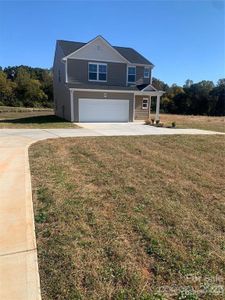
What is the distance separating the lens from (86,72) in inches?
899

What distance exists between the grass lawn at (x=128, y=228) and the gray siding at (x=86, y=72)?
16.4 metres

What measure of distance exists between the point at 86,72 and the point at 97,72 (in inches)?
41.8

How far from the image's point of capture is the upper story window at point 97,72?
909 inches

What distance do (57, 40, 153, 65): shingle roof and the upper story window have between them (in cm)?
224

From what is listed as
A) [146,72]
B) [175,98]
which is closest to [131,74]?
[146,72]

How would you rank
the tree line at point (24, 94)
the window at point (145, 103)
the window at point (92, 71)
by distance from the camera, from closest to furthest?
the window at point (92, 71)
the window at point (145, 103)
the tree line at point (24, 94)

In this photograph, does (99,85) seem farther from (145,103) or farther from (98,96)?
(145,103)

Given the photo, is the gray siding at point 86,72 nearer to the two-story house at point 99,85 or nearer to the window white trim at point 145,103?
the two-story house at point 99,85

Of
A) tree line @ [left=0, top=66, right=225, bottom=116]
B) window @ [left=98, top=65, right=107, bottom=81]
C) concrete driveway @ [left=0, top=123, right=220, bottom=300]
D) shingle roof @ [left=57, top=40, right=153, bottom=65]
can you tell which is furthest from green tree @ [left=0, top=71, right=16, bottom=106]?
concrete driveway @ [left=0, top=123, right=220, bottom=300]

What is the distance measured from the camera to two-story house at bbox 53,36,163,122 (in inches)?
853

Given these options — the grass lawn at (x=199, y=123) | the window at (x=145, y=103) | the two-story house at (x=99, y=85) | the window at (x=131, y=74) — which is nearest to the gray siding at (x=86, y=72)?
the two-story house at (x=99, y=85)

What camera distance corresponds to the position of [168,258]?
3141 millimetres

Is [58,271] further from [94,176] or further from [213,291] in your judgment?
[94,176]

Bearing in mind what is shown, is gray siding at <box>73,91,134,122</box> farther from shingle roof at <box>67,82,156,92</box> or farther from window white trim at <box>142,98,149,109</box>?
window white trim at <box>142,98,149,109</box>
